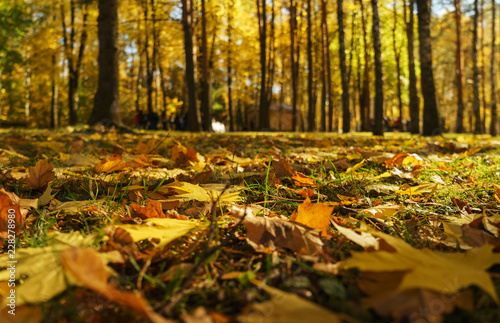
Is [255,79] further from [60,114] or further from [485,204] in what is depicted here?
[485,204]

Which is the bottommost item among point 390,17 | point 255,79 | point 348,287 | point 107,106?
point 348,287

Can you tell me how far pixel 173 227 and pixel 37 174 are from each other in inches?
41.5

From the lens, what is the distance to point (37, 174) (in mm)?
1590

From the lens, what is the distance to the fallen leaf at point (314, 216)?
963mm

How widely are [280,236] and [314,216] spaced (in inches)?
5.3

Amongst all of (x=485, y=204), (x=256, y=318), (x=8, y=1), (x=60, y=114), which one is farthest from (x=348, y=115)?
(x=60, y=114)

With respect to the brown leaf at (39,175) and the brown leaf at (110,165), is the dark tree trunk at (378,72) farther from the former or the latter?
the brown leaf at (39,175)

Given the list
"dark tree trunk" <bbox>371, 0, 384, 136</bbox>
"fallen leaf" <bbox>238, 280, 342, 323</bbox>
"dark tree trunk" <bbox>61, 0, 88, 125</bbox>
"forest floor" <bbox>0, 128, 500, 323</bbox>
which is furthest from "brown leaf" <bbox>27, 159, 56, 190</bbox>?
"dark tree trunk" <bbox>61, 0, 88, 125</bbox>

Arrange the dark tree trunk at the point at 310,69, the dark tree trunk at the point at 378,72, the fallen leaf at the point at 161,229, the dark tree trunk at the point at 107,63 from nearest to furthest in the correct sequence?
1. the fallen leaf at the point at 161,229
2. the dark tree trunk at the point at 107,63
3. the dark tree trunk at the point at 378,72
4. the dark tree trunk at the point at 310,69

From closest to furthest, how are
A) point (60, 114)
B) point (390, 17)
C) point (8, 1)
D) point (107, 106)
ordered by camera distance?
1. point (107, 106)
2. point (8, 1)
3. point (390, 17)
4. point (60, 114)

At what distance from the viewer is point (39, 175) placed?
160 centimetres

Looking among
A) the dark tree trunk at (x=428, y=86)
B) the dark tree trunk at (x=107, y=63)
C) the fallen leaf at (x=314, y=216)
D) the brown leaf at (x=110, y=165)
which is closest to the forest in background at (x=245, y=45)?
the dark tree trunk at (x=428, y=86)

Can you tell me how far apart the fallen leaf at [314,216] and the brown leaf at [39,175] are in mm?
1292

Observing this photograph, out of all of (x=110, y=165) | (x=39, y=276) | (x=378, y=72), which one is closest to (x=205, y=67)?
(x=378, y=72)
